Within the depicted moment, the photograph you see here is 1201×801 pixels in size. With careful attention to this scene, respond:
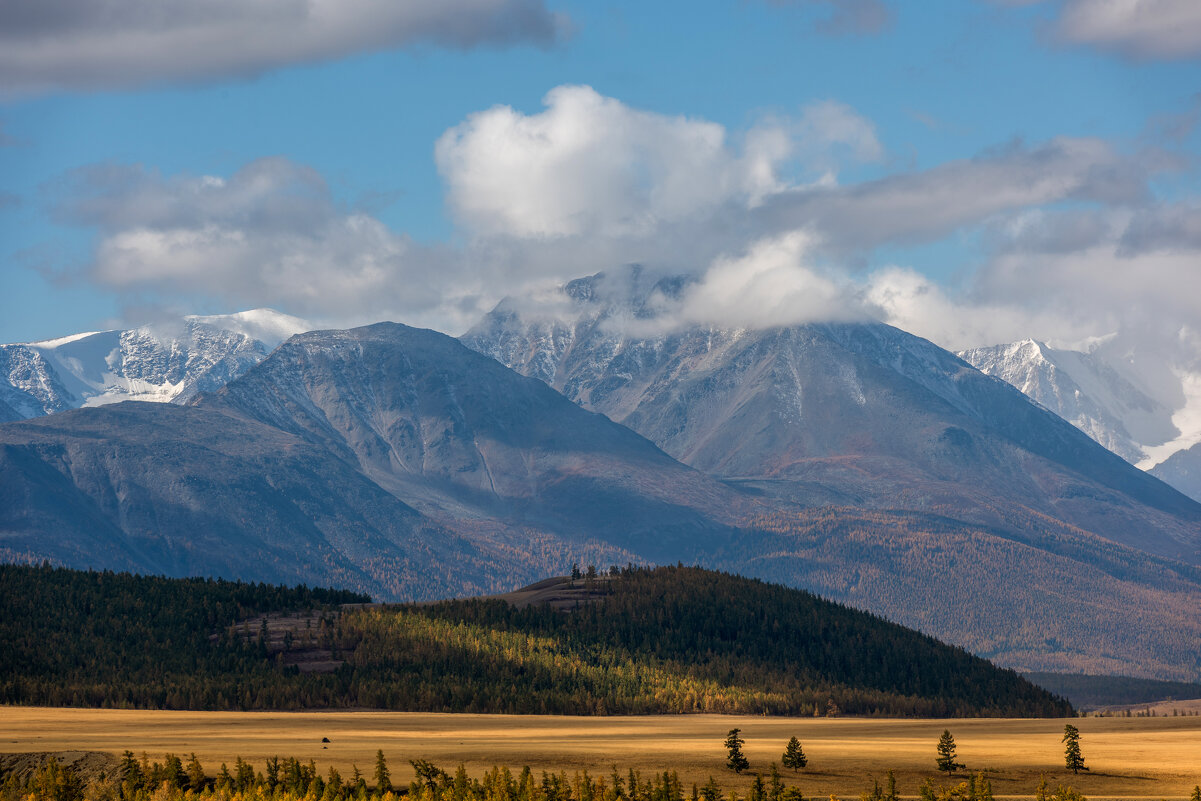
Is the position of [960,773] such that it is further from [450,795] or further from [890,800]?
[450,795]

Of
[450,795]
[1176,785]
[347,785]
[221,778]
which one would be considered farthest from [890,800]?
[221,778]

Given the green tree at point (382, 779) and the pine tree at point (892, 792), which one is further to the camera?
the green tree at point (382, 779)

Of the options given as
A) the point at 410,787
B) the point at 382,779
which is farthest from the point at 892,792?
the point at 382,779

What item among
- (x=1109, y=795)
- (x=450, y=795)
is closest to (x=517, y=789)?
(x=450, y=795)

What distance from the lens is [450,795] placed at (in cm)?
18388

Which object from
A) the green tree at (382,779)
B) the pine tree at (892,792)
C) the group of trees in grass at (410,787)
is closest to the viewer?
the pine tree at (892,792)

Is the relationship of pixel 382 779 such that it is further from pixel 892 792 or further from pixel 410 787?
pixel 892 792

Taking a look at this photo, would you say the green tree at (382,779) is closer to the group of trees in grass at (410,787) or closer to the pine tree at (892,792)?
the group of trees in grass at (410,787)

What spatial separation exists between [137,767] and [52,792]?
1110cm

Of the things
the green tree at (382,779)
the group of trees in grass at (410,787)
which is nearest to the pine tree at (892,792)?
the group of trees in grass at (410,787)

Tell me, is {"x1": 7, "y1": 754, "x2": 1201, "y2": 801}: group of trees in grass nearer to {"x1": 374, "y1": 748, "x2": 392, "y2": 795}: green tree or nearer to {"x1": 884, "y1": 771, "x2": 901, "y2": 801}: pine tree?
{"x1": 884, "y1": 771, "x2": 901, "y2": 801}: pine tree

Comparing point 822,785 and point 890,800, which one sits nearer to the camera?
point 890,800

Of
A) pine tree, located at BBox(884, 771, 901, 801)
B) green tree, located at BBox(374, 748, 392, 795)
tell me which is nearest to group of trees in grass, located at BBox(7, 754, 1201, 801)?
pine tree, located at BBox(884, 771, 901, 801)

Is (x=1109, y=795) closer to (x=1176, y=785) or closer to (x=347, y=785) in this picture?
(x=1176, y=785)
